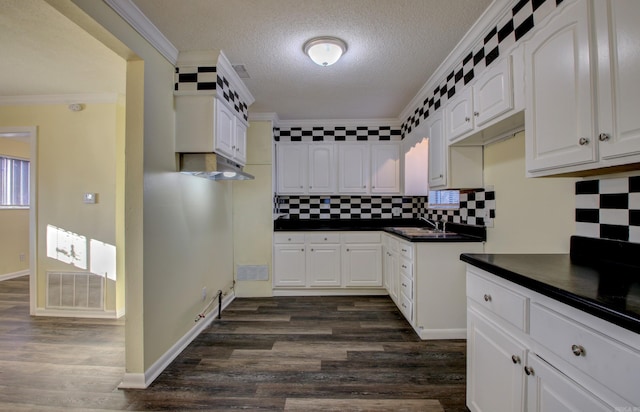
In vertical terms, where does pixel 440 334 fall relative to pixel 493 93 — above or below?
below

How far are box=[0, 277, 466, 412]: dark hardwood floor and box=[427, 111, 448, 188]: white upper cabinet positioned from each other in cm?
147

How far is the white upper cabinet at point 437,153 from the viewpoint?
2502mm

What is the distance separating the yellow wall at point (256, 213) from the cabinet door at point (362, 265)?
1016 millimetres

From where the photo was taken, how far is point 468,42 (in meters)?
2.02

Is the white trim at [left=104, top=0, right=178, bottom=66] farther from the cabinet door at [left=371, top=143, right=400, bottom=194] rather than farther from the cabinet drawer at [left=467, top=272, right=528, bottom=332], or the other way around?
the cabinet door at [left=371, top=143, right=400, bottom=194]

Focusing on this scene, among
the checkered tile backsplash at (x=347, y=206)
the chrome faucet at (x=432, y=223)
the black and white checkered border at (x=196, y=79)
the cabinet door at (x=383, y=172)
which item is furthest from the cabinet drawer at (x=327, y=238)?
the black and white checkered border at (x=196, y=79)

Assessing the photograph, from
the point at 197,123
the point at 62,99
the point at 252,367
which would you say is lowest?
the point at 252,367

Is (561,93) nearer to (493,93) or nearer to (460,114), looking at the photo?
(493,93)

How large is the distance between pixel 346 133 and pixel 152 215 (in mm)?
2774

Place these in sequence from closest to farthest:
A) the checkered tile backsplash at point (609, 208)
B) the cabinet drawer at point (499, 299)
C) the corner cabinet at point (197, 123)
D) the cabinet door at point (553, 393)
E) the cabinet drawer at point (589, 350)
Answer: the cabinet drawer at point (589, 350) < the cabinet door at point (553, 393) < the cabinet drawer at point (499, 299) < the checkered tile backsplash at point (609, 208) < the corner cabinet at point (197, 123)

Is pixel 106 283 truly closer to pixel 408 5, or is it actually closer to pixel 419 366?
pixel 419 366

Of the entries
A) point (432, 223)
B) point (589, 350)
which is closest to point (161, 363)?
point (589, 350)

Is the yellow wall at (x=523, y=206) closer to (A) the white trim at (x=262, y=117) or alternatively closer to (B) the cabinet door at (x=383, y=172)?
(B) the cabinet door at (x=383, y=172)

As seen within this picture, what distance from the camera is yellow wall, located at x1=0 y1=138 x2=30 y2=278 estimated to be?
4.24 metres
